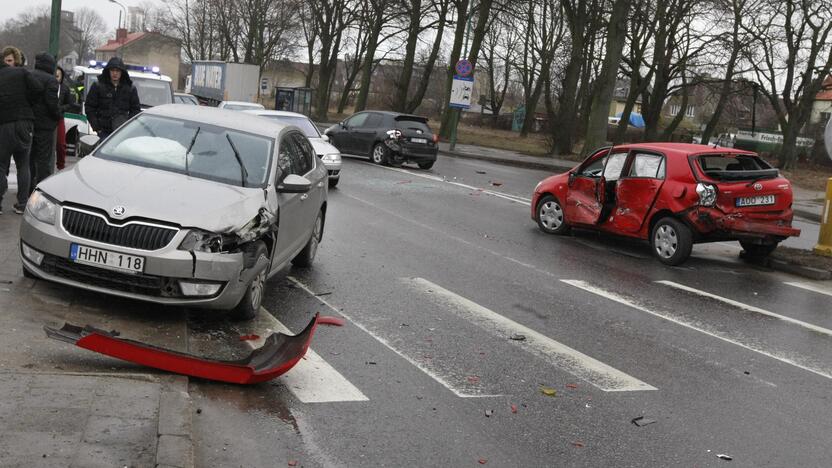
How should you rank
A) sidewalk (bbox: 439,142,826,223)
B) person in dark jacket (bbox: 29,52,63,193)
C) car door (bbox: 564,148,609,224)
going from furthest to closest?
sidewalk (bbox: 439,142,826,223) → car door (bbox: 564,148,609,224) → person in dark jacket (bbox: 29,52,63,193)

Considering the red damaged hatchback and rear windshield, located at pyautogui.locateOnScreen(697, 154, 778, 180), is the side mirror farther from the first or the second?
rear windshield, located at pyautogui.locateOnScreen(697, 154, 778, 180)

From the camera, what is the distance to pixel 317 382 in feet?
20.5

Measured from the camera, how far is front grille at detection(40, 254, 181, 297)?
6.86 meters

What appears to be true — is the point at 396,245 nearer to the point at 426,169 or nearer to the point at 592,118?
the point at 426,169

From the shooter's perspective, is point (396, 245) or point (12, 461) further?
point (396, 245)

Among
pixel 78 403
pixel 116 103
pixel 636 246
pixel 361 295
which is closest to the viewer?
pixel 78 403

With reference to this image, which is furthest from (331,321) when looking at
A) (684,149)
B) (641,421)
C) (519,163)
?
(519,163)

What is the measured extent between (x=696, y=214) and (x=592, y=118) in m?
20.9

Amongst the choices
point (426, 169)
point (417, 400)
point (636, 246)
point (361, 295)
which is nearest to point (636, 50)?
point (426, 169)

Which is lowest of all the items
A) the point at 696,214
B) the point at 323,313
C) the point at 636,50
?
the point at 323,313

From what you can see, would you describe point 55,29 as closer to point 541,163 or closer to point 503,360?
point 503,360

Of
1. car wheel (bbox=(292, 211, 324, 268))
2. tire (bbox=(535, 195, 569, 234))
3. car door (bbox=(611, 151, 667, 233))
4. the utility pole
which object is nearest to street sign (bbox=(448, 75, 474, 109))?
tire (bbox=(535, 195, 569, 234))

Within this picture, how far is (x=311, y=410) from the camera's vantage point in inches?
224

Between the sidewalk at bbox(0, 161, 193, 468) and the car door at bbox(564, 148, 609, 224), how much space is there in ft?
29.8
